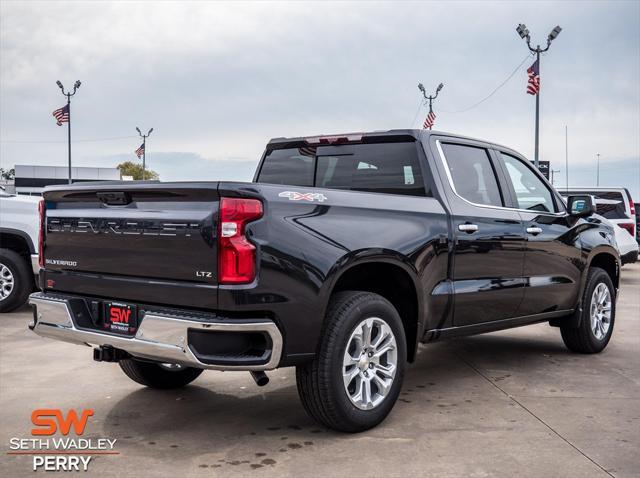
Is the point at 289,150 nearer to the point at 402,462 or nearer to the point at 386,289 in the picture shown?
the point at 386,289

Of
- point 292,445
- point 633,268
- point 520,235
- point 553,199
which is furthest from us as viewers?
point 633,268

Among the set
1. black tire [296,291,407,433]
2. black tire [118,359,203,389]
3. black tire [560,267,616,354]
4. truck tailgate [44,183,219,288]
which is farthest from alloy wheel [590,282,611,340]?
truck tailgate [44,183,219,288]

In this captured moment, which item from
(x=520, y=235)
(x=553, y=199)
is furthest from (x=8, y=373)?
(x=553, y=199)

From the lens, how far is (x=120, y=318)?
413 centimetres

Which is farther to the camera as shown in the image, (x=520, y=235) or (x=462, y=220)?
(x=520, y=235)

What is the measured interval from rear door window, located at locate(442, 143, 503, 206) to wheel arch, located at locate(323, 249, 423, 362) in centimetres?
89

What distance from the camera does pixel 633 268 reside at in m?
17.9

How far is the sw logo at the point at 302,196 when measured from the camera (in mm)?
3961

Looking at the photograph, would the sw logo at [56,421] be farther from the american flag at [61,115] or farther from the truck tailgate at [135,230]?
the american flag at [61,115]

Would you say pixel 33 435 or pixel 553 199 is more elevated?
pixel 553 199

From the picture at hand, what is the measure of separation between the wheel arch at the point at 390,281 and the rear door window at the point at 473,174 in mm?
890

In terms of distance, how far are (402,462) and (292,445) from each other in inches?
26.0

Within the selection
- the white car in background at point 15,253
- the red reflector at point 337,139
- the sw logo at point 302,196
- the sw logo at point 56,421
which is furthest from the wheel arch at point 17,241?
the sw logo at point 302,196

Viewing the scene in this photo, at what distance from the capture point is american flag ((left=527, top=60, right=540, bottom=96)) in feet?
80.3
